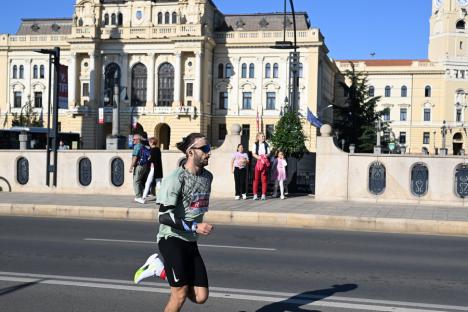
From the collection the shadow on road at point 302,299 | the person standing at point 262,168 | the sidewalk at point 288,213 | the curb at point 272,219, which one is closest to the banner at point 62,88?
the sidewalk at point 288,213

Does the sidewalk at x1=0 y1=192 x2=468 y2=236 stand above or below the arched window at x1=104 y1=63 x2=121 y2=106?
below

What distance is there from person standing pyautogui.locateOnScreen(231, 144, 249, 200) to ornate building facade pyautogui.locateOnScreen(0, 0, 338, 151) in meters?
62.2

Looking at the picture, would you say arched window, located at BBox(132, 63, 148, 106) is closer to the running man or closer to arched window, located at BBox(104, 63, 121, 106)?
arched window, located at BBox(104, 63, 121, 106)

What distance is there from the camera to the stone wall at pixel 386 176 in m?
17.0

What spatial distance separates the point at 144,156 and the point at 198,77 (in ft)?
212

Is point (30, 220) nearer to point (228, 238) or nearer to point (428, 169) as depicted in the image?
point (228, 238)

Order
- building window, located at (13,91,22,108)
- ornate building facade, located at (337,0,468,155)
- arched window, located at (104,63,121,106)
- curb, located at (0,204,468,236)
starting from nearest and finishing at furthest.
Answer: curb, located at (0,204,468,236)
arched window, located at (104,63,121,106)
building window, located at (13,91,22,108)
ornate building facade, located at (337,0,468,155)

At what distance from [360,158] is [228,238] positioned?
717 cm

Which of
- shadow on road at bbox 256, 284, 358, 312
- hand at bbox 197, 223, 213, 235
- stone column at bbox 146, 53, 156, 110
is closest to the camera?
hand at bbox 197, 223, 213, 235

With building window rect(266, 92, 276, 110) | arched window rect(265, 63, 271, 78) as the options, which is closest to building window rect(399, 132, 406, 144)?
building window rect(266, 92, 276, 110)

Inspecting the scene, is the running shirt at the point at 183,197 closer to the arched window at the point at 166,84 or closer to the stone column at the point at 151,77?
the stone column at the point at 151,77

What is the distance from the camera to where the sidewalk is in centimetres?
1338

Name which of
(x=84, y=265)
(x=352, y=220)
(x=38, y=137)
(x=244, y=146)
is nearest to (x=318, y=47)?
(x=38, y=137)

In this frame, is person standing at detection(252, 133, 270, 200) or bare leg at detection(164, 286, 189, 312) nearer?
bare leg at detection(164, 286, 189, 312)
